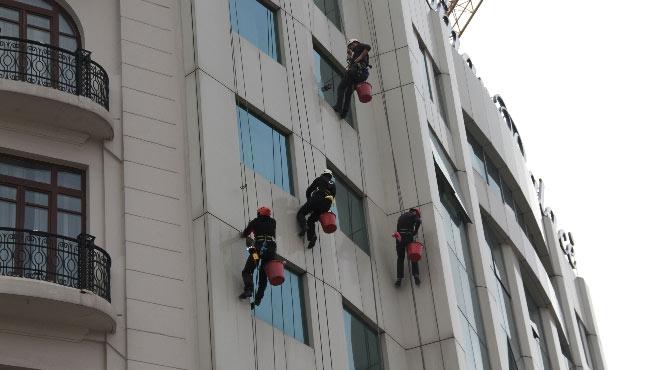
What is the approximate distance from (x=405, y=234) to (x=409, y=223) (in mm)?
272

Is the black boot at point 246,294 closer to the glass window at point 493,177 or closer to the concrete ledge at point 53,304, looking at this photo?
the concrete ledge at point 53,304

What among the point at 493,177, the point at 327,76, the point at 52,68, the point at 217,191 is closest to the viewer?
the point at 52,68

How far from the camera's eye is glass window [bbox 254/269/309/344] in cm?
2472

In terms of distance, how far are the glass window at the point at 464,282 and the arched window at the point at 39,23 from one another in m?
11.3

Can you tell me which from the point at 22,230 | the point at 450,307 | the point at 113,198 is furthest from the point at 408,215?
the point at 22,230

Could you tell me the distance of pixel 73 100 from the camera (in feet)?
75.6

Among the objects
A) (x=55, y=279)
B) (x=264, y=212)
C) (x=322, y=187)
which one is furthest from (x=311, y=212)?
(x=55, y=279)

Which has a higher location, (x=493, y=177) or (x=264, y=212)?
Result: (x=493, y=177)

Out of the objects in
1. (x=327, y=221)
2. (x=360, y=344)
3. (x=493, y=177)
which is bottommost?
(x=360, y=344)

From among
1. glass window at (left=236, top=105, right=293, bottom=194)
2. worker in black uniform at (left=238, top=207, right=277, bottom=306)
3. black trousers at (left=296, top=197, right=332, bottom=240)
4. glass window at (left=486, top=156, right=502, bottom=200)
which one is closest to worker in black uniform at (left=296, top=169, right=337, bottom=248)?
black trousers at (left=296, top=197, right=332, bottom=240)

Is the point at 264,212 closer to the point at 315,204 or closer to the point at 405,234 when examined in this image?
the point at 315,204

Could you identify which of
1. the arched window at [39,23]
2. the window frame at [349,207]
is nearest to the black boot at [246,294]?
the window frame at [349,207]

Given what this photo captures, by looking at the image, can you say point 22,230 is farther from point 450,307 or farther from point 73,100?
point 450,307

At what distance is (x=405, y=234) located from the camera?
29.2 metres
